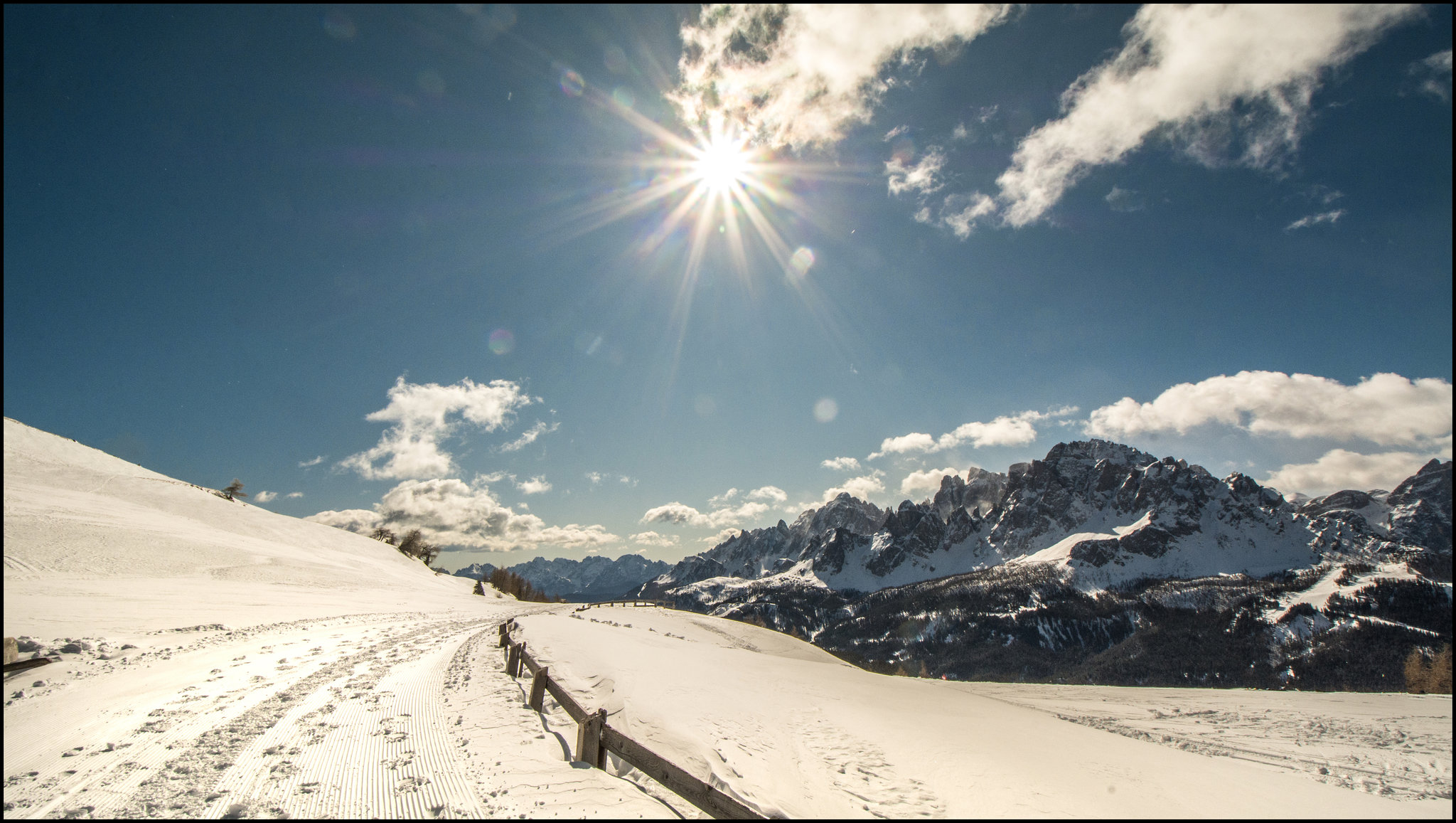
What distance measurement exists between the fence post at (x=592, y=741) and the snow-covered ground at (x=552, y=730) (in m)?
0.26

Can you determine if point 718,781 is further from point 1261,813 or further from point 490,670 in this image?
point 490,670

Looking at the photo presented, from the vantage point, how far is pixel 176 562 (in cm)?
3234

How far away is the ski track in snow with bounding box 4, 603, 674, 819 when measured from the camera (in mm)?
6504

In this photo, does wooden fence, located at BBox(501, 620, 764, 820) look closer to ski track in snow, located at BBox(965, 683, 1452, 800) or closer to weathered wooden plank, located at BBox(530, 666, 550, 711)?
weathered wooden plank, located at BBox(530, 666, 550, 711)

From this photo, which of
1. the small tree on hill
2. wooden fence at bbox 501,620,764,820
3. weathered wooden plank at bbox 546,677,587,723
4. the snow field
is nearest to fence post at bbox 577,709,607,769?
wooden fence at bbox 501,620,764,820

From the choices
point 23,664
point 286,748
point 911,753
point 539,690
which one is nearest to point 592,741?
point 539,690

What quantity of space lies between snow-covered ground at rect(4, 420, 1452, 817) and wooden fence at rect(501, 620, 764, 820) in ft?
1.21

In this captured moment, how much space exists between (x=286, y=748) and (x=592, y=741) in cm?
484

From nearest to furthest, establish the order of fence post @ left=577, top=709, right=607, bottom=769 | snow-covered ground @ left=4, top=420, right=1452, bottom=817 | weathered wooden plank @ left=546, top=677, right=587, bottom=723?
snow-covered ground @ left=4, top=420, right=1452, bottom=817 < fence post @ left=577, top=709, right=607, bottom=769 < weathered wooden plank @ left=546, top=677, right=587, bottom=723

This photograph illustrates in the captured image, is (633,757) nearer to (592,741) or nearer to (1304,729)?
(592,741)

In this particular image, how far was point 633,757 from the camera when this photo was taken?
781cm

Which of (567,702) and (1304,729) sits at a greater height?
(567,702)

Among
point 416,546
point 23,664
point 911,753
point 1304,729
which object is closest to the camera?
point 911,753

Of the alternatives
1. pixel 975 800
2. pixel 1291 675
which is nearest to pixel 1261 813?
pixel 975 800
